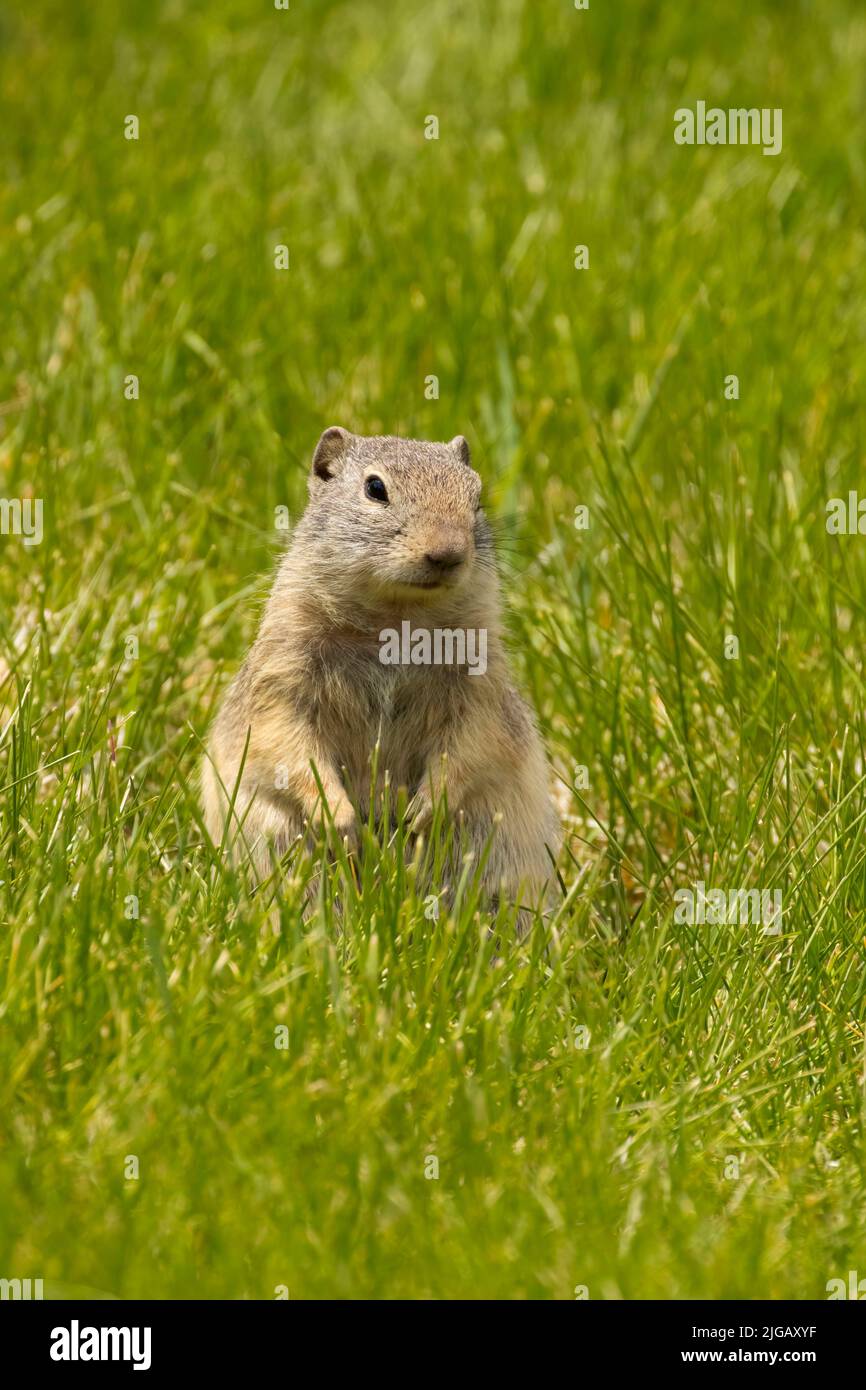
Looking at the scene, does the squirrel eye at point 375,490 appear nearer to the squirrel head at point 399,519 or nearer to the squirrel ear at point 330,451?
the squirrel head at point 399,519

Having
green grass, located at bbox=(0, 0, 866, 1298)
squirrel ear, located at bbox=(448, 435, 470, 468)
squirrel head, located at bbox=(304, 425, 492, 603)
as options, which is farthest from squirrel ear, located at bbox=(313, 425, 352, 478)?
green grass, located at bbox=(0, 0, 866, 1298)

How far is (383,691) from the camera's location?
481cm

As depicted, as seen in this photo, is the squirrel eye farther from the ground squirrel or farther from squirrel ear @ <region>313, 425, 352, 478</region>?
squirrel ear @ <region>313, 425, 352, 478</region>

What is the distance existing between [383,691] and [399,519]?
0.48m

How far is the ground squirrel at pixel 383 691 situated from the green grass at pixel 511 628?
21 cm

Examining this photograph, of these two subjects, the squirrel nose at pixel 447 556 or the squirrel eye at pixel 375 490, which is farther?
the squirrel eye at pixel 375 490

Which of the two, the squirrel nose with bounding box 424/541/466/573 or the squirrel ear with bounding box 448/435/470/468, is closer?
the squirrel nose with bounding box 424/541/466/573

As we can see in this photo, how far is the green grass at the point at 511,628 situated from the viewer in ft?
11.2

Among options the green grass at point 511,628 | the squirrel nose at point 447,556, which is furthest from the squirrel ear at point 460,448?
the squirrel nose at point 447,556

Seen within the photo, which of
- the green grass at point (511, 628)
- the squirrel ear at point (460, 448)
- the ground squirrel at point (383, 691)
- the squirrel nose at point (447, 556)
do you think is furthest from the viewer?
the squirrel ear at point (460, 448)

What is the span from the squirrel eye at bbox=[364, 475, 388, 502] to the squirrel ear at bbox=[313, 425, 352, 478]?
12.3 inches

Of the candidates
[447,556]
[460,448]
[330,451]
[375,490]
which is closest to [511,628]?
[460,448]

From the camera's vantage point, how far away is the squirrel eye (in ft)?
15.5

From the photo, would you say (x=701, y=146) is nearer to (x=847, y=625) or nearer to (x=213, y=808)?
(x=847, y=625)
